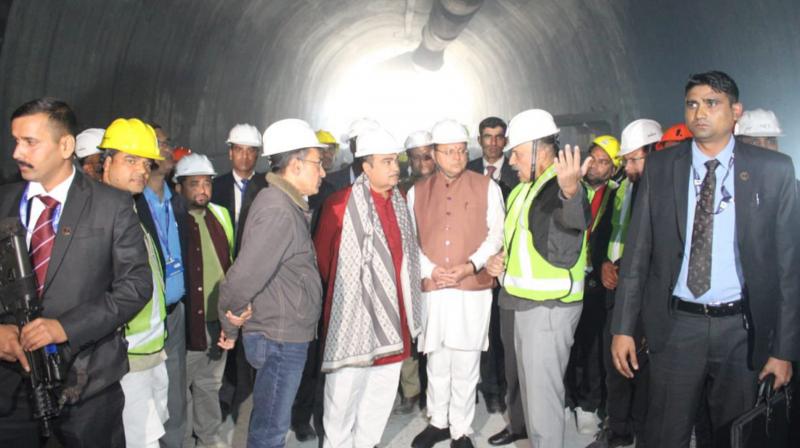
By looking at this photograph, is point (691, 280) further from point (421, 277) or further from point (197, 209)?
point (197, 209)

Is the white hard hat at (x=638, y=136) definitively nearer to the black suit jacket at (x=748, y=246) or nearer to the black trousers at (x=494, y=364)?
the black trousers at (x=494, y=364)

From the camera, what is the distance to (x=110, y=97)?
6.41m

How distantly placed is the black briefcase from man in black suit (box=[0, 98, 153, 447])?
2.48 meters

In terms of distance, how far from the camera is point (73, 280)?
8.89 ft

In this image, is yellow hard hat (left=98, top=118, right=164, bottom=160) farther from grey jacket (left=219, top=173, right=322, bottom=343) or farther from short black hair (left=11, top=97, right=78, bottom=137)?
short black hair (left=11, top=97, right=78, bottom=137)

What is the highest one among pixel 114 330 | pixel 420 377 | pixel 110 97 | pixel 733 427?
pixel 110 97

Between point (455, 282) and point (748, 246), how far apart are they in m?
1.84

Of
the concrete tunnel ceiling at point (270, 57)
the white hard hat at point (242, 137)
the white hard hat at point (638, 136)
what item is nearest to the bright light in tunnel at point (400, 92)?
the concrete tunnel ceiling at point (270, 57)

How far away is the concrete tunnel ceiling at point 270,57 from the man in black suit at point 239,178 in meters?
1.30

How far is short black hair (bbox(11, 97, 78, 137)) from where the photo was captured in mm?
2734

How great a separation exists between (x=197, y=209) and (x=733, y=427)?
3.31 meters

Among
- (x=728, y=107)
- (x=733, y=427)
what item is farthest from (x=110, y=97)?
(x=733, y=427)

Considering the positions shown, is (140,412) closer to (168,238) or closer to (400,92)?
(168,238)

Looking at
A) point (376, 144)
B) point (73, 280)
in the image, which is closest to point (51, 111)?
point (73, 280)
